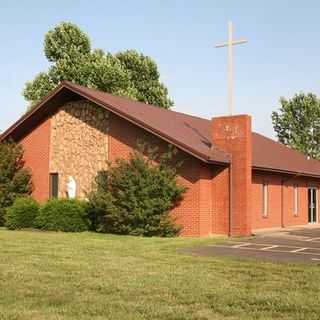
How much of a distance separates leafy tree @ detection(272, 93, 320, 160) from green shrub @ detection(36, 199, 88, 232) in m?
46.6

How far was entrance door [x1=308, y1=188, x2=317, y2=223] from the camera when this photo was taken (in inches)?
1224

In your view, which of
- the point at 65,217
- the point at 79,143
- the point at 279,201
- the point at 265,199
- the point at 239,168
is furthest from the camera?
the point at 279,201

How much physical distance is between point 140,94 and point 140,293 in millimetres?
42097

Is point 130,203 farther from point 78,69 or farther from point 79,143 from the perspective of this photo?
point 78,69

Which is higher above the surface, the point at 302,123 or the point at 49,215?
the point at 302,123

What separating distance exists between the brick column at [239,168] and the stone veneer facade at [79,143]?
17.4 ft

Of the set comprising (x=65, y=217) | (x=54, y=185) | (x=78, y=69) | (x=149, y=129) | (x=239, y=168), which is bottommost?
(x=65, y=217)

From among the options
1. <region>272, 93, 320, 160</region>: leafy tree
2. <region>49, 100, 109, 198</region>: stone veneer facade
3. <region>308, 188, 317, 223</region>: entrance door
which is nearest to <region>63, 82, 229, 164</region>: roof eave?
<region>49, 100, 109, 198</region>: stone veneer facade

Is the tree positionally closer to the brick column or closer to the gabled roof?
the gabled roof

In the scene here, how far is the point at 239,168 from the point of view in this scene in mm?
20875

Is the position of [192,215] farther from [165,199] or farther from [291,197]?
[291,197]

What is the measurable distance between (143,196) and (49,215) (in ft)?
14.0

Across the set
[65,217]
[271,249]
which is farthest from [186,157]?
[271,249]

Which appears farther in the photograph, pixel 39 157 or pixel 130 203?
pixel 39 157
